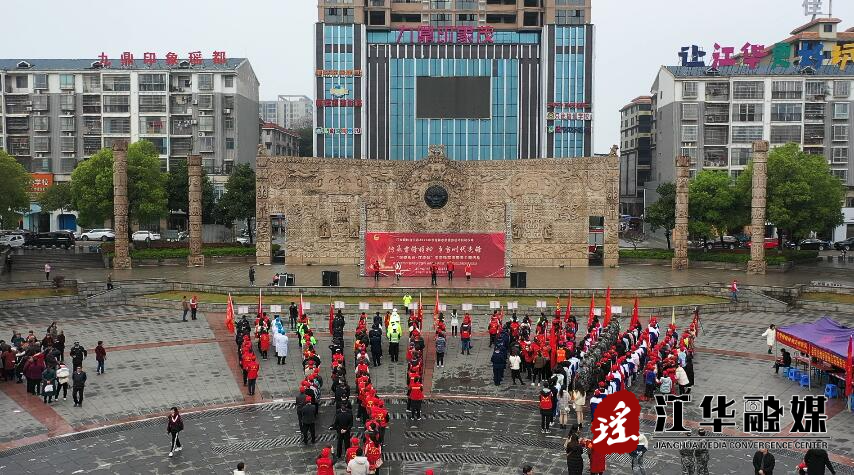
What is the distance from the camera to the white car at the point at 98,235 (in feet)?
203

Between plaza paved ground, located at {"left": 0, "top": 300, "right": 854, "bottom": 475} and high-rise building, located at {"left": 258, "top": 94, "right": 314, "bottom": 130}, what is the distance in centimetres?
12686

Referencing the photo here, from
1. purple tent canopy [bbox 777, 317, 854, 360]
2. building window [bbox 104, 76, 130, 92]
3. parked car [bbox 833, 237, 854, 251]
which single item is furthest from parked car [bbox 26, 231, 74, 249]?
parked car [bbox 833, 237, 854, 251]

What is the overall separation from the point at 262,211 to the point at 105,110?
30.7m

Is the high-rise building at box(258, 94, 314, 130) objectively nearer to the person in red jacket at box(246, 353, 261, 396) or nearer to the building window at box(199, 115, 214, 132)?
the building window at box(199, 115, 214, 132)

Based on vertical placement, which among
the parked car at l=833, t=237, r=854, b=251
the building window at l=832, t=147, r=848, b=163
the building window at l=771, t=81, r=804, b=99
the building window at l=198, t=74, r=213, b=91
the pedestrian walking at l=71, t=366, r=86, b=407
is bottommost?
the pedestrian walking at l=71, t=366, r=86, b=407

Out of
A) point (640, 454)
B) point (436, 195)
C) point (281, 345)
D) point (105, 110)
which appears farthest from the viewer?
point (105, 110)

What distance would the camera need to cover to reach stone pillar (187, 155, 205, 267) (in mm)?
46062

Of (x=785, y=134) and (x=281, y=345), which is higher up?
(x=785, y=134)

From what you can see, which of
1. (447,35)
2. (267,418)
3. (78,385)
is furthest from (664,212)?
(78,385)

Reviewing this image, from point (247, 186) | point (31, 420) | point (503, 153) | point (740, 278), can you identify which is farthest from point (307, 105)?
point (31, 420)

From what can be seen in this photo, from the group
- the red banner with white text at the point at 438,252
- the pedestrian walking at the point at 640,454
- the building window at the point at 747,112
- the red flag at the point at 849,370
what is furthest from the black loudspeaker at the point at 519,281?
the building window at the point at 747,112

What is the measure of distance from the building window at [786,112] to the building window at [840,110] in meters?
2.92

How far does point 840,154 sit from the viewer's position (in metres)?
65.2

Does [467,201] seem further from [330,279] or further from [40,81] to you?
[40,81]
